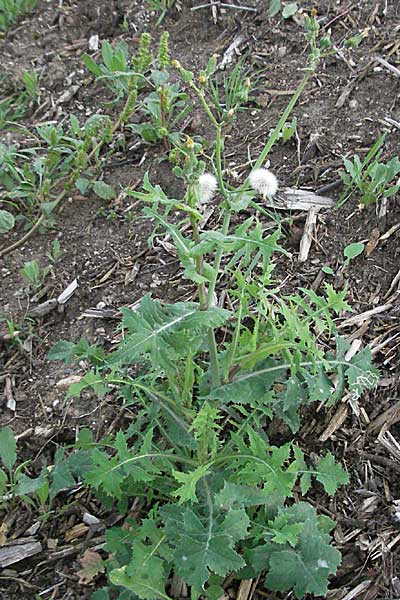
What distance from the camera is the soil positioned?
226 centimetres

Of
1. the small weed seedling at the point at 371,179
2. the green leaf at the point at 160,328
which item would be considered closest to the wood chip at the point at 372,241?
the small weed seedling at the point at 371,179

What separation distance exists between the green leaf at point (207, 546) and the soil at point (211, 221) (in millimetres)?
443

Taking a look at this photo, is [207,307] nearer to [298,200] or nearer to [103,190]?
[298,200]

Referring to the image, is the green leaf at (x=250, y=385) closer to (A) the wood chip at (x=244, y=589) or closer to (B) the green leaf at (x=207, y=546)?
(B) the green leaf at (x=207, y=546)

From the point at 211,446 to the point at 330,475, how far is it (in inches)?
15.1

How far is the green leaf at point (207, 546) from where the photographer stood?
180 cm

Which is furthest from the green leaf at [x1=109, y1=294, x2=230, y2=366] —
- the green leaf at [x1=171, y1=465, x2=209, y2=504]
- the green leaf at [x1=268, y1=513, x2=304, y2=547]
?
the green leaf at [x1=268, y1=513, x2=304, y2=547]

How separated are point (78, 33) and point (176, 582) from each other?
3402 millimetres

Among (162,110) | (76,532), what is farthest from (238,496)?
(162,110)

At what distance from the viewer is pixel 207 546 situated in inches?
72.5

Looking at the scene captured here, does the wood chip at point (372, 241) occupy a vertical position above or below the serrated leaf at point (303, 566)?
above

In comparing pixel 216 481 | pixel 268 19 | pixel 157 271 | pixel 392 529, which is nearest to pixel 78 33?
pixel 268 19

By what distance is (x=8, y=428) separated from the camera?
2422 millimetres

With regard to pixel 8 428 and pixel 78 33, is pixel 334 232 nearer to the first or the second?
pixel 8 428
